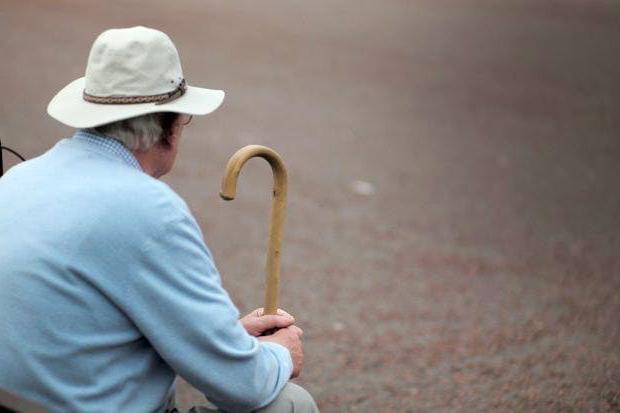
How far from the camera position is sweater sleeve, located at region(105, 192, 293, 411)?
204 centimetres

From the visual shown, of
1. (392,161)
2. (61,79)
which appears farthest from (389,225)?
(61,79)

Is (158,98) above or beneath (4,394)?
Result: above

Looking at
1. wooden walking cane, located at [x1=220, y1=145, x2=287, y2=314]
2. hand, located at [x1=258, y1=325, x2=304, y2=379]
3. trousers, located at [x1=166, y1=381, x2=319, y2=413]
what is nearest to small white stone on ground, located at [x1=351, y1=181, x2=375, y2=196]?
wooden walking cane, located at [x1=220, y1=145, x2=287, y2=314]

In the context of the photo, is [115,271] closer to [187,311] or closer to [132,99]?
[187,311]

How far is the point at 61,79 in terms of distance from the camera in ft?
29.5

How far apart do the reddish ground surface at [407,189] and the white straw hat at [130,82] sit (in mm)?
2000

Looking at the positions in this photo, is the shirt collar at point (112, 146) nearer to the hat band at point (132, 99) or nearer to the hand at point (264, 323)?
the hat band at point (132, 99)

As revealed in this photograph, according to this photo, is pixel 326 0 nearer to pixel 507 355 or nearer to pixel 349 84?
pixel 349 84

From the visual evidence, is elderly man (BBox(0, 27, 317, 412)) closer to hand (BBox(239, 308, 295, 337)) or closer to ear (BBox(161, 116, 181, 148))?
ear (BBox(161, 116, 181, 148))

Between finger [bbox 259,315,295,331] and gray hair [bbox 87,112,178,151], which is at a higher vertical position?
gray hair [bbox 87,112,178,151]

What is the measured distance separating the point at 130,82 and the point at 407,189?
502 centimetres

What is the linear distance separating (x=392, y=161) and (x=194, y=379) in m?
5.72

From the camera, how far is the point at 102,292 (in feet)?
6.75

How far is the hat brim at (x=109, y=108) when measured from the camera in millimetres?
2158
